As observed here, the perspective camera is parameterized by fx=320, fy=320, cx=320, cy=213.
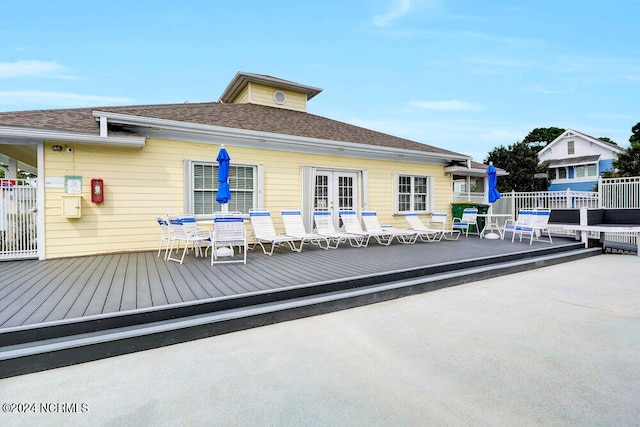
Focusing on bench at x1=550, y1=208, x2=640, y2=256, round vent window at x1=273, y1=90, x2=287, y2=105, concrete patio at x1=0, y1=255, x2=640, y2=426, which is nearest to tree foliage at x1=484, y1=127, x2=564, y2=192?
bench at x1=550, y1=208, x2=640, y2=256

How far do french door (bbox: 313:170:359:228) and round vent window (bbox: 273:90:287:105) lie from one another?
12.9ft

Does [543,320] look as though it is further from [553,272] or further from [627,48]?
[627,48]

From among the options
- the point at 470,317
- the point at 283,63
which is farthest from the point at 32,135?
the point at 283,63

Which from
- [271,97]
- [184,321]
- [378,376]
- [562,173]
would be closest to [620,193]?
[271,97]

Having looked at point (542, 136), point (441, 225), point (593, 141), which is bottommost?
point (441, 225)

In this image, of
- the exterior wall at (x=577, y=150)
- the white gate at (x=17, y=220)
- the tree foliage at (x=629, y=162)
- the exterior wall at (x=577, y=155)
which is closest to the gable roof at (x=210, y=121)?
the white gate at (x=17, y=220)

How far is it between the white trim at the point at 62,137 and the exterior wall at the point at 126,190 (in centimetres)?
31

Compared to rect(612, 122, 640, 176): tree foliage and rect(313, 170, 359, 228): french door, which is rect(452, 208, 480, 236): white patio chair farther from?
rect(612, 122, 640, 176): tree foliage

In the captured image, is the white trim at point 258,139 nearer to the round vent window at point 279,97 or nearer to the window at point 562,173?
the round vent window at point 279,97

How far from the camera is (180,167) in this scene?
6988 millimetres

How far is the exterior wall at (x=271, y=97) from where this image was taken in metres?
10.7

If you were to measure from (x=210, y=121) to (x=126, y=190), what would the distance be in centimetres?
235

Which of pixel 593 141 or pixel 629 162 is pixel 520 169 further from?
pixel 593 141

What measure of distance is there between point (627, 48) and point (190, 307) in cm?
1864
